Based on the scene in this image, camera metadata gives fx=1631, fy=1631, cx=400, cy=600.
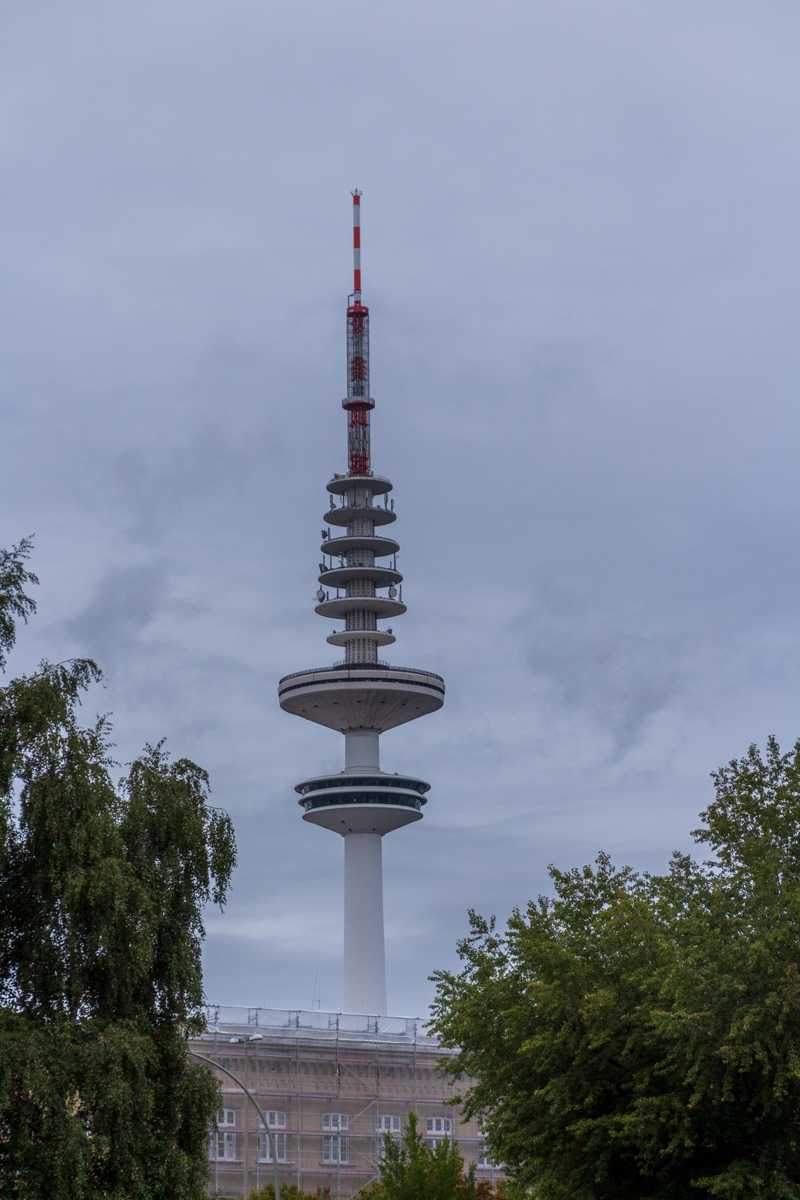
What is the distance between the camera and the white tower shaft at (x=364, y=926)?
12675 cm

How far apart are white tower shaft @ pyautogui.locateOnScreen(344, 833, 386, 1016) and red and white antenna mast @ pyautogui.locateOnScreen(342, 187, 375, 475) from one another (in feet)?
107

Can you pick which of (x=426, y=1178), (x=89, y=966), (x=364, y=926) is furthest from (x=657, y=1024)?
(x=364, y=926)

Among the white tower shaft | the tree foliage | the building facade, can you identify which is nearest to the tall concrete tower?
the white tower shaft

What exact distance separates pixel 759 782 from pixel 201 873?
1674cm

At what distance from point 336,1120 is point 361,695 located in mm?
46361

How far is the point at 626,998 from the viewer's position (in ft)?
132

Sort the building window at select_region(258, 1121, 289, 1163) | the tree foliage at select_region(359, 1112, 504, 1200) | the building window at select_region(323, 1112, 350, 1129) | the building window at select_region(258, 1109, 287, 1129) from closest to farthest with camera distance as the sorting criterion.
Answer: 1. the tree foliage at select_region(359, 1112, 504, 1200)
2. the building window at select_region(258, 1109, 287, 1129)
3. the building window at select_region(258, 1121, 289, 1163)
4. the building window at select_region(323, 1112, 350, 1129)

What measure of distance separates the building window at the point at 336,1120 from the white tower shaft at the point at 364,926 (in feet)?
111

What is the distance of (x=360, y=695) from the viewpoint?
132125 millimetres

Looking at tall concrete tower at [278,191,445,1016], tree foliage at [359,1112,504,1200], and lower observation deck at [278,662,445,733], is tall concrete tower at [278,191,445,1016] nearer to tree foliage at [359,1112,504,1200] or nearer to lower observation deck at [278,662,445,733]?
lower observation deck at [278,662,445,733]

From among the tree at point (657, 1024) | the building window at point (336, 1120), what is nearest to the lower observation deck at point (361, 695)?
the building window at point (336, 1120)

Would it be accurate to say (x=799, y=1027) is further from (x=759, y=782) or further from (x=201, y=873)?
(x=201, y=873)

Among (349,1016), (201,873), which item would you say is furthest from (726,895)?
(349,1016)

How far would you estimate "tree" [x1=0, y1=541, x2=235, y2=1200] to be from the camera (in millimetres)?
29109
